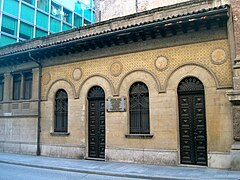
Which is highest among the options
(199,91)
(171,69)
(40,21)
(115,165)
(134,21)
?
(40,21)

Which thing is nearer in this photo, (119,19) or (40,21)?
(119,19)

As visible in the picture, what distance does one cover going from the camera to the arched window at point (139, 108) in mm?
11547

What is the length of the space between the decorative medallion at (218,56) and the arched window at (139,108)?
3186 mm

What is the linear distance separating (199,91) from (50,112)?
8205 mm

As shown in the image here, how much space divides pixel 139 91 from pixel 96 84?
241 centimetres

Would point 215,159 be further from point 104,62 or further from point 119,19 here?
point 119,19

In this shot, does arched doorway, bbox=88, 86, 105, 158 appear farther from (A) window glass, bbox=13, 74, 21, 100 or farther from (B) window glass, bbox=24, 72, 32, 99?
(A) window glass, bbox=13, 74, 21, 100

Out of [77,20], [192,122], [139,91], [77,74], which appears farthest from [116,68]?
[77,20]

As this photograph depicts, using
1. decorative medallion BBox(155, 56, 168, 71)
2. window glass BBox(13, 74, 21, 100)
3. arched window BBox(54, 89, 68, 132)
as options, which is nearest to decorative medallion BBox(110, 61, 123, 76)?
decorative medallion BBox(155, 56, 168, 71)

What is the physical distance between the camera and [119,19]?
12883 mm

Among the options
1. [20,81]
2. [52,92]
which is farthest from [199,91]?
[20,81]

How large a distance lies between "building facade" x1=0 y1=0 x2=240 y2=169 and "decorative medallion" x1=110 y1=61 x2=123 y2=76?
5cm

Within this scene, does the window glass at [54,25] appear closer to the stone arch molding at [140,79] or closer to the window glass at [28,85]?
the window glass at [28,85]

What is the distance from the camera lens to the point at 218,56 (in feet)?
33.2
